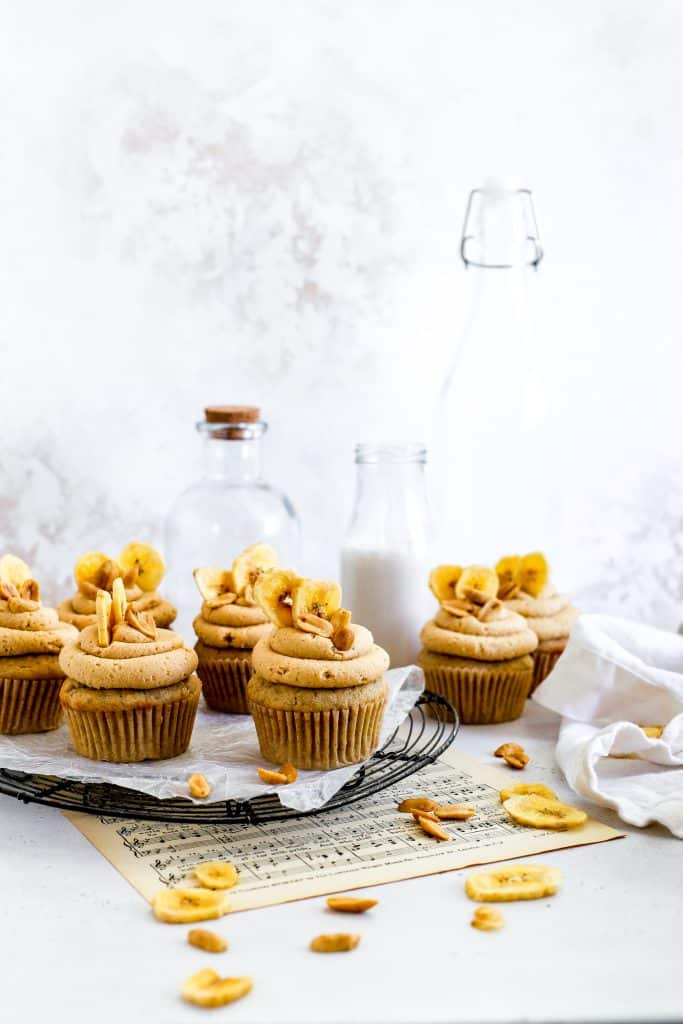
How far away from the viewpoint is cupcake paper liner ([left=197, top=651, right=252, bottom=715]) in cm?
179

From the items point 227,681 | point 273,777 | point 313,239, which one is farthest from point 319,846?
point 313,239

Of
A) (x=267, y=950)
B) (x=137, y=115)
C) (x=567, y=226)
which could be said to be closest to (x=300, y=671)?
(x=267, y=950)

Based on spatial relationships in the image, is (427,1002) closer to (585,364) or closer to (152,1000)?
(152,1000)

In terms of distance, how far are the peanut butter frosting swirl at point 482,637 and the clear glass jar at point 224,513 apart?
338 mm

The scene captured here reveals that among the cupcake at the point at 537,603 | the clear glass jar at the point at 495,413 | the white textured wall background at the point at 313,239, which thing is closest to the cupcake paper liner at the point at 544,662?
the cupcake at the point at 537,603

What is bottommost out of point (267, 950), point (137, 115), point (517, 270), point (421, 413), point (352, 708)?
point (267, 950)

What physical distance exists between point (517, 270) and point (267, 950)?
1321 mm

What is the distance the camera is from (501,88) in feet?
7.50

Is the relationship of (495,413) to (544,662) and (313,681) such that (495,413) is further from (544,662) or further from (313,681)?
(313,681)

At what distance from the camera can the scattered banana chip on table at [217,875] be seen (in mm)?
1261

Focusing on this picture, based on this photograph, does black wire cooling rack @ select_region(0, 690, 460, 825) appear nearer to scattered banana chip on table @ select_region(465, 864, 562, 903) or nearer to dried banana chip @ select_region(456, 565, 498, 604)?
scattered banana chip on table @ select_region(465, 864, 562, 903)

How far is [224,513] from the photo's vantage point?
2.04m

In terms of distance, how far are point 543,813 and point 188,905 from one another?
1.56 ft

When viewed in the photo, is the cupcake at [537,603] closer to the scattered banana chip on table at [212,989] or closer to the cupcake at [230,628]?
the cupcake at [230,628]
